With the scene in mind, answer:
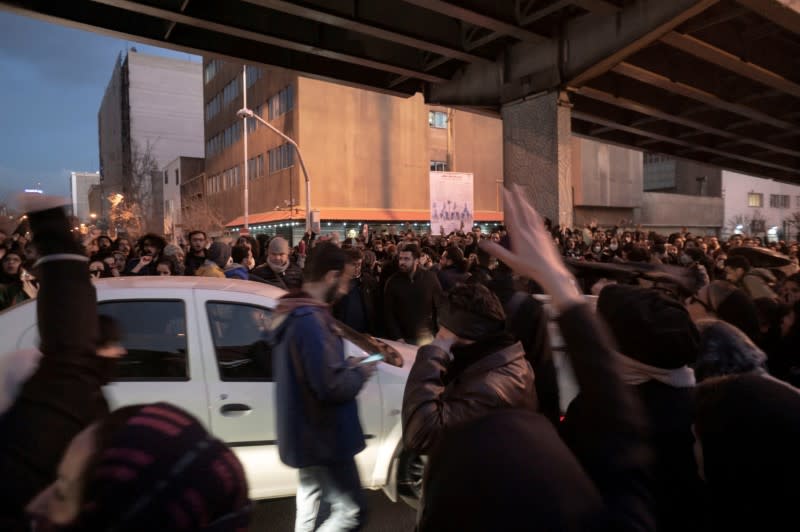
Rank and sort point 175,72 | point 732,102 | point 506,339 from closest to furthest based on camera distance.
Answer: point 506,339, point 732,102, point 175,72

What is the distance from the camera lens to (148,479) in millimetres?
987

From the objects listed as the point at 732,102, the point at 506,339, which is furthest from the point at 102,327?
the point at 732,102

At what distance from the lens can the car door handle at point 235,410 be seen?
12.0 ft

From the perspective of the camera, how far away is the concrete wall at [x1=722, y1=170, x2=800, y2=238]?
200 ft

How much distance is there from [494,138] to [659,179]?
3971 centimetres

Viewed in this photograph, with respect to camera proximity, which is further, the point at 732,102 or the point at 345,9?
the point at 732,102

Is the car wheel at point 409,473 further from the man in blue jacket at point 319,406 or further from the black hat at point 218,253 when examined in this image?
the black hat at point 218,253

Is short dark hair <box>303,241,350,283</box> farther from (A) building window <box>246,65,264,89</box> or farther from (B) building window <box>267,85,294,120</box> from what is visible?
(A) building window <box>246,65,264,89</box>

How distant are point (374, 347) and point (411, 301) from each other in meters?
2.62

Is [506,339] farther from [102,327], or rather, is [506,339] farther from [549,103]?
[549,103]

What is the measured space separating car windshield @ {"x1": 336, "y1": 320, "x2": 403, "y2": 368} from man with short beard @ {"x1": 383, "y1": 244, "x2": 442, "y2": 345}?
2387mm

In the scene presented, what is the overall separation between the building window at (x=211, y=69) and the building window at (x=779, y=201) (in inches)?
2540

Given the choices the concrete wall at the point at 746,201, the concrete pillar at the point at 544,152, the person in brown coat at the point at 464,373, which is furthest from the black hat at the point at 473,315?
the concrete wall at the point at 746,201

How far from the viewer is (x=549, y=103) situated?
556 inches
